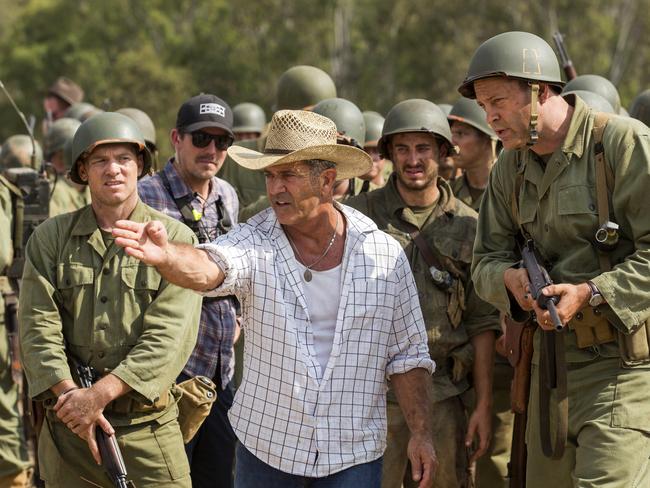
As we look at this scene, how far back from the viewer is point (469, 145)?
911cm

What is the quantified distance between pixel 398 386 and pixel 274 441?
2.21 feet

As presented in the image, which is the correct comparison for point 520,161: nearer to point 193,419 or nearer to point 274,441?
point 274,441

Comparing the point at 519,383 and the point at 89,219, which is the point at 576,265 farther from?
the point at 89,219

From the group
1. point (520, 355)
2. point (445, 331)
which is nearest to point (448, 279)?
point (445, 331)

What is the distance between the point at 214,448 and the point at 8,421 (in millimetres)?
2305

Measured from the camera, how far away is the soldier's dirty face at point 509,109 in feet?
18.8

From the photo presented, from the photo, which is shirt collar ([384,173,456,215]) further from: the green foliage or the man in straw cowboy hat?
the green foliage

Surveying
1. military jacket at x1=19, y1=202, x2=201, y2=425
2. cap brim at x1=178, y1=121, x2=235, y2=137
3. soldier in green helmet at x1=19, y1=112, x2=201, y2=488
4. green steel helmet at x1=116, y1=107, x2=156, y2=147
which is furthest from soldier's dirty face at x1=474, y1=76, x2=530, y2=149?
green steel helmet at x1=116, y1=107, x2=156, y2=147

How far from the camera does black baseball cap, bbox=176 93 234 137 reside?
7.94 m

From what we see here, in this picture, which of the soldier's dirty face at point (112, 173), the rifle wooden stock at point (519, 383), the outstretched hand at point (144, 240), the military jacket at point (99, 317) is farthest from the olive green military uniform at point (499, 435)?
the outstretched hand at point (144, 240)

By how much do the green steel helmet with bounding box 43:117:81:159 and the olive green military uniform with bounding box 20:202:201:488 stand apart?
16.7 ft

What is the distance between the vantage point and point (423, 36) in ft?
117

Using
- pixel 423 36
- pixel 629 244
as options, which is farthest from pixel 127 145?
pixel 423 36

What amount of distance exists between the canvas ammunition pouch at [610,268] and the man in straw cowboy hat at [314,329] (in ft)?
3.06
